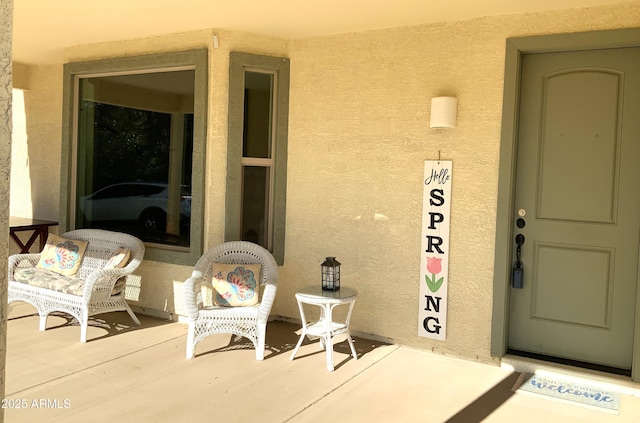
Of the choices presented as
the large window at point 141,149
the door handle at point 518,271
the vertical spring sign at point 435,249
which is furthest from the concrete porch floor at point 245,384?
the large window at point 141,149

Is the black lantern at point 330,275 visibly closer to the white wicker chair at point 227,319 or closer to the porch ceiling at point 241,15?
the white wicker chair at point 227,319

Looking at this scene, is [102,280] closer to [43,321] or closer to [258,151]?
[43,321]

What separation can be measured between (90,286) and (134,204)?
135 cm

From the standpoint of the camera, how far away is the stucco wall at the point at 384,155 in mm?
4395

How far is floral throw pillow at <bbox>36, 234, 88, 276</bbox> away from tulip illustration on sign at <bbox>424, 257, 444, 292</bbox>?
3.11 metres

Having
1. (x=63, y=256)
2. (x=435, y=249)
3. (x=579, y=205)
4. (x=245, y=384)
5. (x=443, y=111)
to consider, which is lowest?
(x=245, y=384)

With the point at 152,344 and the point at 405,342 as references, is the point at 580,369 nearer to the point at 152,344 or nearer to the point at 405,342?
the point at 405,342

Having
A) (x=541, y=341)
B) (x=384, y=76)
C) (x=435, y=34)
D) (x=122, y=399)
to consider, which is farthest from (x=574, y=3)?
(x=122, y=399)

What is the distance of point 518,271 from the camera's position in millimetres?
4352

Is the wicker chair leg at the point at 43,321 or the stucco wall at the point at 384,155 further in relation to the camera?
the wicker chair leg at the point at 43,321

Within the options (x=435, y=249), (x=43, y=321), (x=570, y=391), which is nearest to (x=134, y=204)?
(x=43, y=321)

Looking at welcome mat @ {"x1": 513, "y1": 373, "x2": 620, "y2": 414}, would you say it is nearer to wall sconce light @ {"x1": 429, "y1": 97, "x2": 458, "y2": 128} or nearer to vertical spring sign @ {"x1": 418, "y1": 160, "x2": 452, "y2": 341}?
vertical spring sign @ {"x1": 418, "y1": 160, "x2": 452, "y2": 341}

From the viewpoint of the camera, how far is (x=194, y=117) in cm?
525

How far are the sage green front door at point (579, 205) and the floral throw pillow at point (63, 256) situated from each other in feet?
12.4
